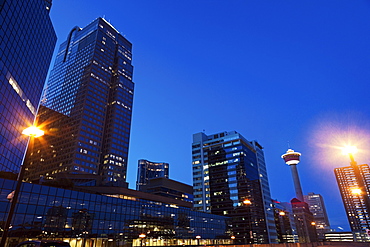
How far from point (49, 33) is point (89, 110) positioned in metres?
87.2

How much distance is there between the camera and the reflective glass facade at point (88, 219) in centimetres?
4453

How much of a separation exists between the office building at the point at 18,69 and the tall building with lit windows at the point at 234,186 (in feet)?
347

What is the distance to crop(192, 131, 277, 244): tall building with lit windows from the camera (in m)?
136

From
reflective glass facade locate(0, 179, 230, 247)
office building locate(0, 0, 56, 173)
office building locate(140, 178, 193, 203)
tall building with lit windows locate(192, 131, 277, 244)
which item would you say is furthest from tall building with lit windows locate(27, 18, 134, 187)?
reflective glass facade locate(0, 179, 230, 247)

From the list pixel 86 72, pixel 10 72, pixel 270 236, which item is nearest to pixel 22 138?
pixel 10 72

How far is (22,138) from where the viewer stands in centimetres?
6544

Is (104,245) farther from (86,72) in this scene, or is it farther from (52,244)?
(86,72)

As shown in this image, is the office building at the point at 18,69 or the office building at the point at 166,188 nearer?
the office building at the point at 18,69

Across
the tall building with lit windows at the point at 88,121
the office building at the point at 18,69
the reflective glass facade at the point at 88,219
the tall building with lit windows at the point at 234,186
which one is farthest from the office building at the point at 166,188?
the office building at the point at 18,69

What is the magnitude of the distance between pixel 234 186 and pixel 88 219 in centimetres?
10187

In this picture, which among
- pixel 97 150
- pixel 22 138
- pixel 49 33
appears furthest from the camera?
pixel 97 150

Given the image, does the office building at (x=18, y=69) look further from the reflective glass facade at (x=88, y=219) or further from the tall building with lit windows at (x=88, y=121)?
the tall building with lit windows at (x=88, y=121)

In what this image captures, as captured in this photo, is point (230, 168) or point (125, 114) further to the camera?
point (125, 114)

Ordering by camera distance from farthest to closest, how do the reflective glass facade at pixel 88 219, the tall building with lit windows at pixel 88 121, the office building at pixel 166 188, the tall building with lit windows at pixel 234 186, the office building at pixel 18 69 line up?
the tall building with lit windows at pixel 88 121 → the office building at pixel 166 188 → the tall building with lit windows at pixel 234 186 → the office building at pixel 18 69 → the reflective glass facade at pixel 88 219
